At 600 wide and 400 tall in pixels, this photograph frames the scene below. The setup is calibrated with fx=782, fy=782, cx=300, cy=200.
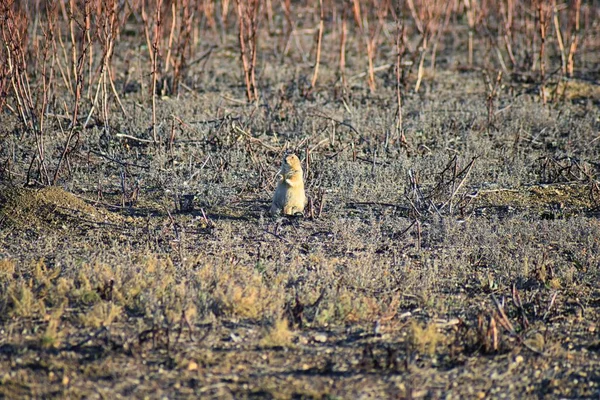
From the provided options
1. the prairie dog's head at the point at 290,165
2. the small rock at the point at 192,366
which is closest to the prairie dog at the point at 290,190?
the prairie dog's head at the point at 290,165

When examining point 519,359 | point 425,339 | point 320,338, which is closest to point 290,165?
point 320,338

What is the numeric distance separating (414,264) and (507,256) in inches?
27.4

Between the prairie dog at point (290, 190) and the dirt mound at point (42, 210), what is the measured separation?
1404 millimetres

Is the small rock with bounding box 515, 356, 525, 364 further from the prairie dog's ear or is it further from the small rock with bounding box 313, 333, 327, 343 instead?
the prairie dog's ear

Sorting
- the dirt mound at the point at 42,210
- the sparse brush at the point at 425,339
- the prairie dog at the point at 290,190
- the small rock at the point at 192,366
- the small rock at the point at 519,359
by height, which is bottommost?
the small rock at the point at 192,366

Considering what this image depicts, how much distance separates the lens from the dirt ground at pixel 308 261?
13.5 feet

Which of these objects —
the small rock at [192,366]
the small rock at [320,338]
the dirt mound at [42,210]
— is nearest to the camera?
the small rock at [192,366]

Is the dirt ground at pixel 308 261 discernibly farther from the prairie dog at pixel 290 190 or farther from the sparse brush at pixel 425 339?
the prairie dog at pixel 290 190

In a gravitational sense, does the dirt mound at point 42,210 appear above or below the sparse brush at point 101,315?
above

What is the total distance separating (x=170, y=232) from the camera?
5922 mm

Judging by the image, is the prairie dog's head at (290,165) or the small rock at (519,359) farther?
the prairie dog's head at (290,165)

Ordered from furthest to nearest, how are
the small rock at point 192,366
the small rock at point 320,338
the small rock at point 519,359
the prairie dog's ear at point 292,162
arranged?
the prairie dog's ear at point 292,162 < the small rock at point 320,338 < the small rock at point 519,359 < the small rock at point 192,366

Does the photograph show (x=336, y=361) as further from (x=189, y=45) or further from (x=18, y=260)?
(x=189, y=45)

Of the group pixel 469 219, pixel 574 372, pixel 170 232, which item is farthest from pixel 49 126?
pixel 574 372
